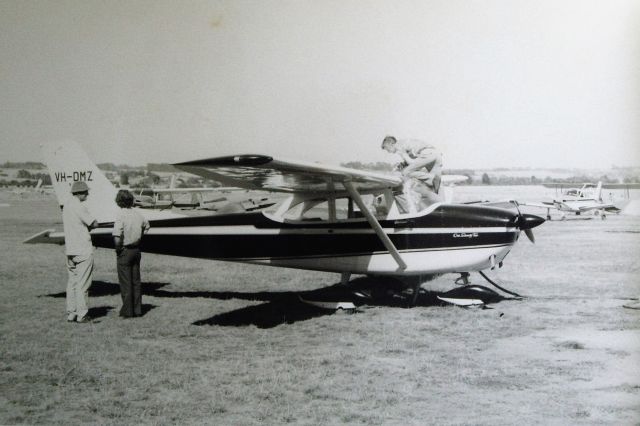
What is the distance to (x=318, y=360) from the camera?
14.5ft

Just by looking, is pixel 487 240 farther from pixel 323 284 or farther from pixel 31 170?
pixel 31 170

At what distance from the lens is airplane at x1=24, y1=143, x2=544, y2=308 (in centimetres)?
615

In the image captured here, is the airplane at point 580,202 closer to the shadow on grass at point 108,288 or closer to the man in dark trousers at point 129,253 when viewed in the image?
the shadow on grass at point 108,288

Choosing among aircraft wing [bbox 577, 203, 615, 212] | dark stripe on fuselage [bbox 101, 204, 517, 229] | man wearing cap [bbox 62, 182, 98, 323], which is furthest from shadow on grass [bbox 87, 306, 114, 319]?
aircraft wing [bbox 577, 203, 615, 212]

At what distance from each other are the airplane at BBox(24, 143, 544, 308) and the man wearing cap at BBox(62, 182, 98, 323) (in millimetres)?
795

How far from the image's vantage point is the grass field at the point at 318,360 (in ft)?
11.7

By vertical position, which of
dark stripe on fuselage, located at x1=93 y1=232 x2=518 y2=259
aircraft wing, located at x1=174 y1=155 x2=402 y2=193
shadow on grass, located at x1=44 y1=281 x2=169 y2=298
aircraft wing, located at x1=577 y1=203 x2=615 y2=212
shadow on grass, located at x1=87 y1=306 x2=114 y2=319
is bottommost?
shadow on grass, located at x1=44 y1=281 x2=169 y2=298

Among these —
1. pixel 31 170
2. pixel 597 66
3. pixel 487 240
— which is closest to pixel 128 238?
pixel 31 170

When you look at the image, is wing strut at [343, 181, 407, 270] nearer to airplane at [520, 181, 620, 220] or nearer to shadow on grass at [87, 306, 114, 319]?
shadow on grass at [87, 306, 114, 319]

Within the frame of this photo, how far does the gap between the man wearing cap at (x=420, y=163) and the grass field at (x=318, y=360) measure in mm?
1377

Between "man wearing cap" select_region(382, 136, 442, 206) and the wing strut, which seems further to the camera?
"man wearing cap" select_region(382, 136, 442, 206)

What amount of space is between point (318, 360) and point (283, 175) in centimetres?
203

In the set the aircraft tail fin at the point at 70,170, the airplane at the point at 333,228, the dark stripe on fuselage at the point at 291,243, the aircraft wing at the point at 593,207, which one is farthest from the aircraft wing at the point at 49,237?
the aircraft wing at the point at 593,207

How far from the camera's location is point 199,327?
17.9 feet
